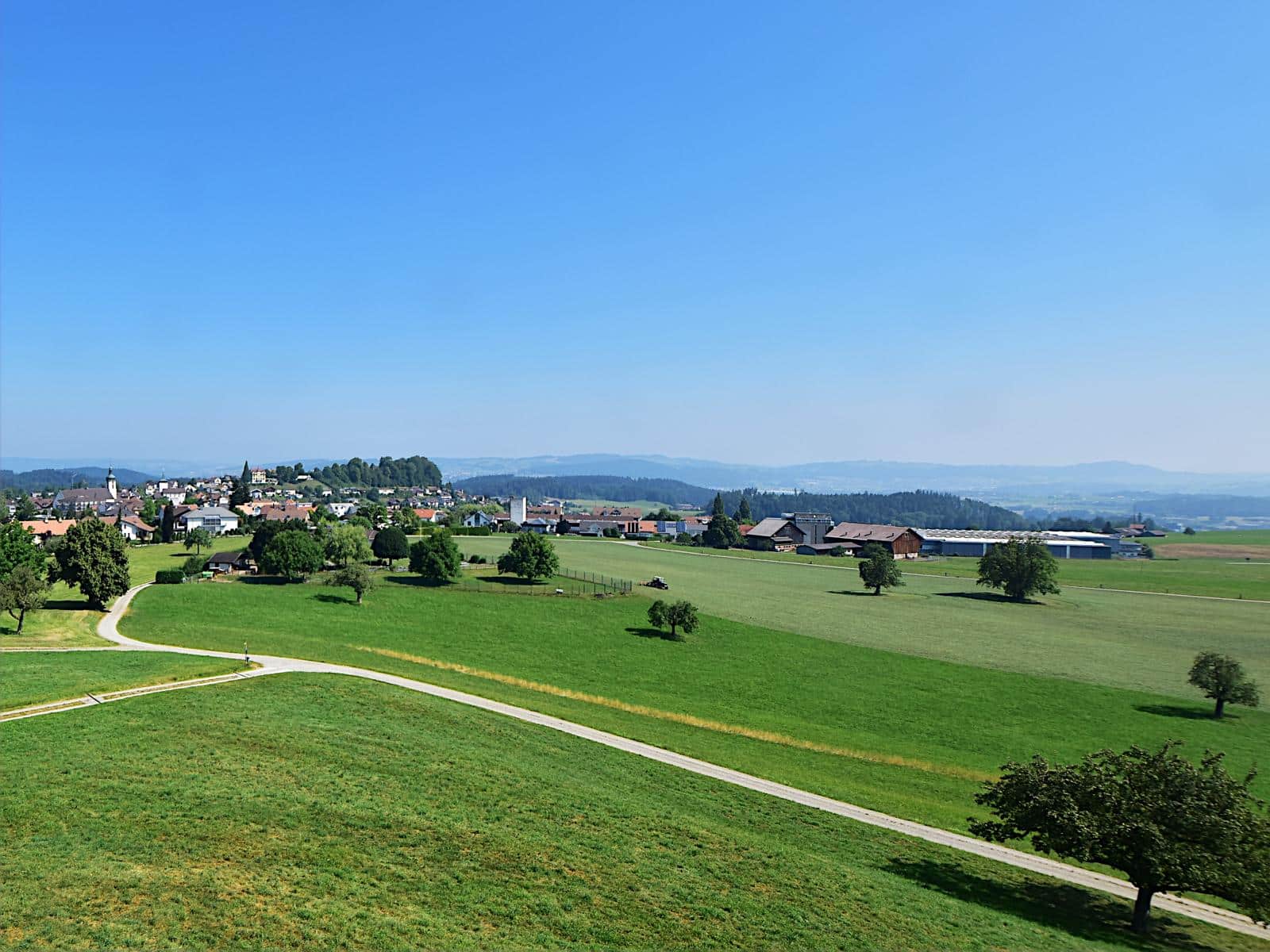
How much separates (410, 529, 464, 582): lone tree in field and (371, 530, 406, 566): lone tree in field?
38.8ft

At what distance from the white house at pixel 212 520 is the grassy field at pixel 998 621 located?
90.2 m

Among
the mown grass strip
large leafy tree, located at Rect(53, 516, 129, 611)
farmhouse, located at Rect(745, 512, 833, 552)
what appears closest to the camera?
the mown grass strip

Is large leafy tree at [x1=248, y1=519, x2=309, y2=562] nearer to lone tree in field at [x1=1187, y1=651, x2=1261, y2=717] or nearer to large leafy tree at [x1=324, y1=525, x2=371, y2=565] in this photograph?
large leafy tree at [x1=324, y1=525, x2=371, y2=565]

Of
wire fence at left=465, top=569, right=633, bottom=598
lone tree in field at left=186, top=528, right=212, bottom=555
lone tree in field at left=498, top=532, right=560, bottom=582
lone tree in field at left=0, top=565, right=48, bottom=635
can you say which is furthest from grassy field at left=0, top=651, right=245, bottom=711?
lone tree in field at left=186, top=528, right=212, bottom=555

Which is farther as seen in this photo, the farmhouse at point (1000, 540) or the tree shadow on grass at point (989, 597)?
the farmhouse at point (1000, 540)

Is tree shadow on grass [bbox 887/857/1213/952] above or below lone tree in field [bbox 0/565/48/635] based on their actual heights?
below

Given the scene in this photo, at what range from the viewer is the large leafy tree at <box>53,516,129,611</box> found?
65.2m

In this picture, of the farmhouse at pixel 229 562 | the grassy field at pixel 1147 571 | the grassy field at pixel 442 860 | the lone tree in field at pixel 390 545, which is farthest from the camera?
the grassy field at pixel 1147 571

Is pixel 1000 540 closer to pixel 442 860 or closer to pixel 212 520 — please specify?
pixel 442 860

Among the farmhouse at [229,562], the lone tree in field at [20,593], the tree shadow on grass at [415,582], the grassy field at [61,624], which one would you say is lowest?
the grassy field at [61,624]

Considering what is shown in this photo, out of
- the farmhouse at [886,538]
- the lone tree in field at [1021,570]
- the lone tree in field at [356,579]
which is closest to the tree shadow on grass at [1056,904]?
the lone tree in field at [356,579]

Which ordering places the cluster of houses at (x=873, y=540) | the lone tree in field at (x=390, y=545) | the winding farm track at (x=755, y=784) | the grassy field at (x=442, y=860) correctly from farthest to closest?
the cluster of houses at (x=873, y=540), the lone tree in field at (x=390, y=545), the winding farm track at (x=755, y=784), the grassy field at (x=442, y=860)

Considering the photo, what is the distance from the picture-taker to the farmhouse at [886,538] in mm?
149875

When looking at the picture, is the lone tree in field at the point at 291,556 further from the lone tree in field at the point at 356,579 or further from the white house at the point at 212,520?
the white house at the point at 212,520
